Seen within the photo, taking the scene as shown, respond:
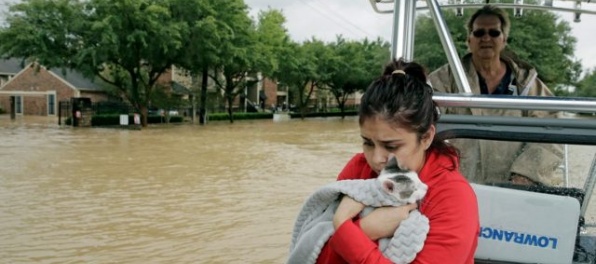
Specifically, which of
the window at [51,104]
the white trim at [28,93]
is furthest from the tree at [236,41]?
the white trim at [28,93]

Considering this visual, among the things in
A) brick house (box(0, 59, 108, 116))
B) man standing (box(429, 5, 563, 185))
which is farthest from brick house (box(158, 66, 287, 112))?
man standing (box(429, 5, 563, 185))

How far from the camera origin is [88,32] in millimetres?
30359

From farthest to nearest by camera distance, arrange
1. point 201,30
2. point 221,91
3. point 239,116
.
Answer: point 239,116
point 221,91
point 201,30

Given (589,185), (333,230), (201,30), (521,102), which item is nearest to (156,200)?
(589,185)

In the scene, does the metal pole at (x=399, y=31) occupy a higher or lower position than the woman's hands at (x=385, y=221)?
higher

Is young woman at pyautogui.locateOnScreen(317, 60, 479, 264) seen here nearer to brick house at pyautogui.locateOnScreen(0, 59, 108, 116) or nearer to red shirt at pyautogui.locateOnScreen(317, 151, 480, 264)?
red shirt at pyautogui.locateOnScreen(317, 151, 480, 264)

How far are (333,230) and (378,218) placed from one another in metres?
0.13

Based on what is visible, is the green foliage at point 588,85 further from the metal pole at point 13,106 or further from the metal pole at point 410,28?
the metal pole at point 410,28

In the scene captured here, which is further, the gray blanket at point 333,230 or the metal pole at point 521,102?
the metal pole at point 521,102

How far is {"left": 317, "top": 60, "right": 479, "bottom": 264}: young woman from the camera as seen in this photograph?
1.63m

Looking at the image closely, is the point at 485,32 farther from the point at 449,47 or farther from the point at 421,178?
the point at 421,178

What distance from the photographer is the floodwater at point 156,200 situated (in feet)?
24.9

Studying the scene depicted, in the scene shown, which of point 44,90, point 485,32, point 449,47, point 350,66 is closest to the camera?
point 449,47

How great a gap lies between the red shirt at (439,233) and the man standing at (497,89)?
2.83ft
